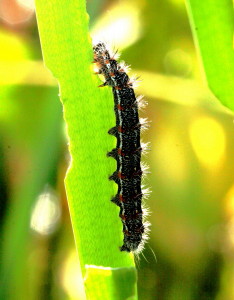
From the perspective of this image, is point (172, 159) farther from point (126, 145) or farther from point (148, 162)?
point (126, 145)

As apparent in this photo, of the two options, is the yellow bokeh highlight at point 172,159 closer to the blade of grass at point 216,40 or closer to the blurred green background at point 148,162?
the blurred green background at point 148,162

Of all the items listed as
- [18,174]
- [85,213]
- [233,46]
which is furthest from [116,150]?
[18,174]

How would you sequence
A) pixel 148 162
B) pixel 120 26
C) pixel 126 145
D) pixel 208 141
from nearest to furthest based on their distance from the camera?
pixel 126 145, pixel 120 26, pixel 208 141, pixel 148 162

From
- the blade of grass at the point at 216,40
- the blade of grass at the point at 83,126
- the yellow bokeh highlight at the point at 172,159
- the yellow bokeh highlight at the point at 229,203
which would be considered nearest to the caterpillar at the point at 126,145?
the blade of grass at the point at 83,126

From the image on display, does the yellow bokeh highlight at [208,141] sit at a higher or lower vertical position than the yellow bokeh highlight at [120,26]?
lower

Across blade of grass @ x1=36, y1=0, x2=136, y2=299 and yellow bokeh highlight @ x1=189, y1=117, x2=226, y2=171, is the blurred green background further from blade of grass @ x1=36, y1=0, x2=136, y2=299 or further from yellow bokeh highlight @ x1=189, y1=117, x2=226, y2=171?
blade of grass @ x1=36, y1=0, x2=136, y2=299

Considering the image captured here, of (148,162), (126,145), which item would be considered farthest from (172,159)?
(126,145)
